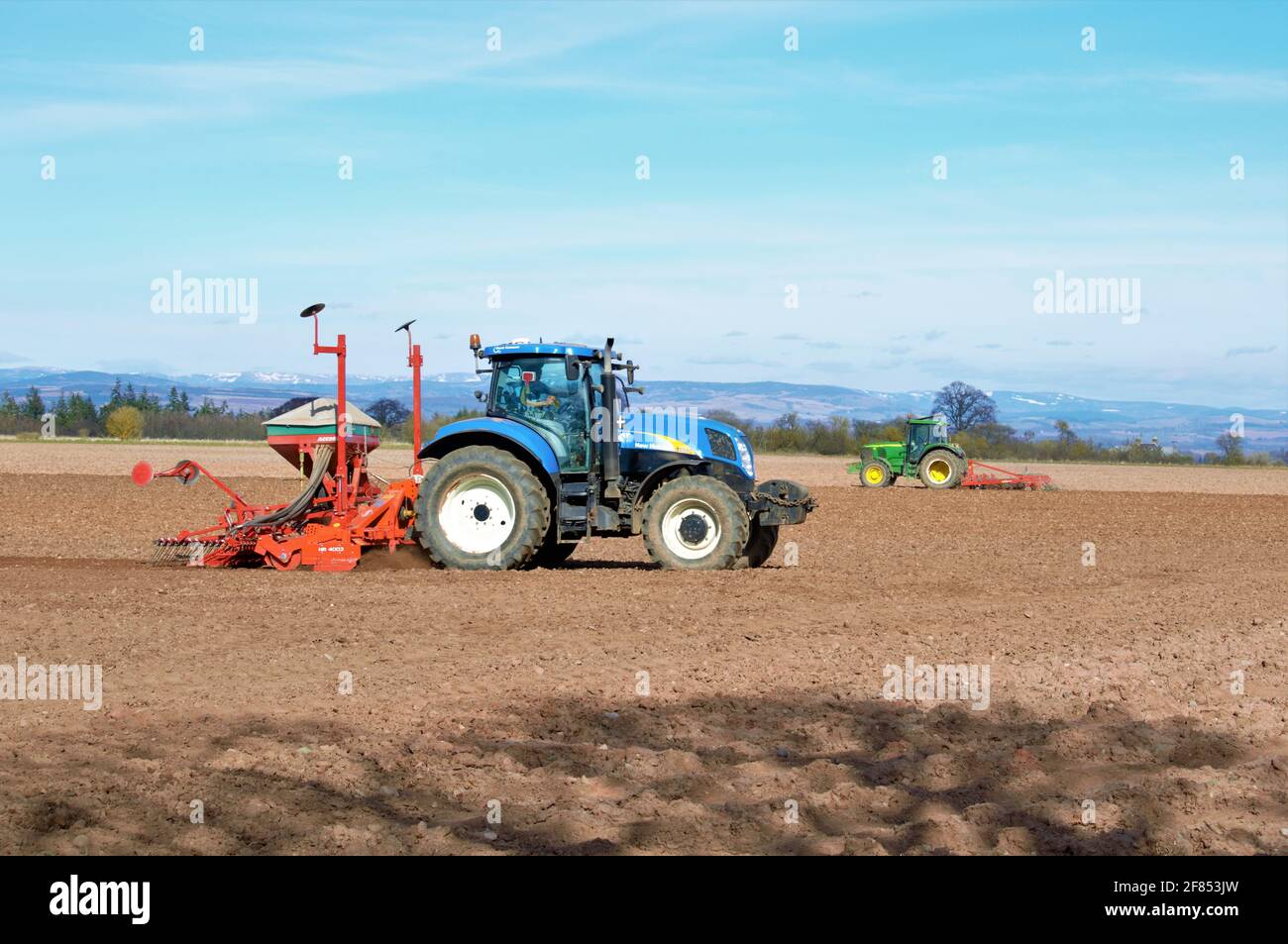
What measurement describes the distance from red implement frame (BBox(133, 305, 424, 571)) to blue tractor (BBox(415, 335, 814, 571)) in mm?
404

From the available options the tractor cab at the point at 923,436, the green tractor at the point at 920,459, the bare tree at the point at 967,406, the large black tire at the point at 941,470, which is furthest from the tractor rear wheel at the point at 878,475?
the bare tree at the point at 967,406

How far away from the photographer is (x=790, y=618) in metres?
10.4

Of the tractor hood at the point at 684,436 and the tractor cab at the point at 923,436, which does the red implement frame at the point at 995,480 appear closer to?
the tractor cab at the point at 923,436

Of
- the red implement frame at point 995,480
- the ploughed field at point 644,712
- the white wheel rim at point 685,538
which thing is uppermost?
the white wheel rim at point 685,538

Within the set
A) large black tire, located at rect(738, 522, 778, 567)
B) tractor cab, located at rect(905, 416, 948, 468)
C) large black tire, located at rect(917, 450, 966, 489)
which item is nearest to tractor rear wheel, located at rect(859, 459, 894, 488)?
tractor cab, located at rect(905, 416, 948, 468)

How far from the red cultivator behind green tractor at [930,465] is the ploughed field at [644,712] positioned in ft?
60.7

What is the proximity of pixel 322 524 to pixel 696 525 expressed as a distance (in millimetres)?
3744

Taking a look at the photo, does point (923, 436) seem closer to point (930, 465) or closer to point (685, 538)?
point (930, 465)

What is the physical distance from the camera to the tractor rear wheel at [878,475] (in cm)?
3444

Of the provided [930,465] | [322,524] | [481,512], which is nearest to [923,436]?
[930,465]

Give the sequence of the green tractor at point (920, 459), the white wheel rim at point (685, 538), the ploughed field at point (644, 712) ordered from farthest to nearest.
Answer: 1. the green tractor at point (920, 459)
2. the white wheel rim at point (685, 538)
3. the ploughed field at point (644, 712)

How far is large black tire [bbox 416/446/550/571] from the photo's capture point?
1257 cm

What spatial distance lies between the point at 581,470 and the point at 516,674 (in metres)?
4.85
